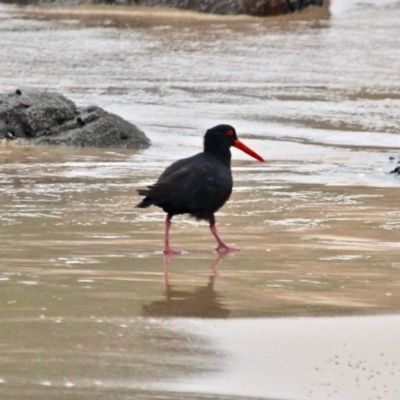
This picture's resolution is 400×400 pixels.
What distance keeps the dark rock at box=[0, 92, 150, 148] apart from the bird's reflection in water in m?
6.05

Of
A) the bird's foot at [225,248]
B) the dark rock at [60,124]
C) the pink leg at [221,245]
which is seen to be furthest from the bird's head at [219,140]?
the dark rock at [60,124]

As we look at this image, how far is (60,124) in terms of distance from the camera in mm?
11875

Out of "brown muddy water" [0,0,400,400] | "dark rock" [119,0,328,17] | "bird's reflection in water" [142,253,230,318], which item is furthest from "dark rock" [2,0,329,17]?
"bird's reflection in water" [142,253,230,318]

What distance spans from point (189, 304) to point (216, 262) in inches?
35.6

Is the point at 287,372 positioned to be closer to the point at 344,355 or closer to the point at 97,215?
the point at 344,355

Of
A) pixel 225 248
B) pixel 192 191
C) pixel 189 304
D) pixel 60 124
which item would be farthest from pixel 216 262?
pixel 60 124

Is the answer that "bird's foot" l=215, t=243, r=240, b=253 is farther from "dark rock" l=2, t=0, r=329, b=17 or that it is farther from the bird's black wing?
"dark rock" l=2, t=0, r=329, b=17

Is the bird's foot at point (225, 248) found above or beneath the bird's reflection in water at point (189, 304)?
beneath

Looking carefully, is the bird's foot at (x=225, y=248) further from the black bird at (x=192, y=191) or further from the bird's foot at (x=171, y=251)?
the bird's foot at (x=171, y=251)

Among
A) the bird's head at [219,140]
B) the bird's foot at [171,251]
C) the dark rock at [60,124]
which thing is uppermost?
the bird's head at [219,140]

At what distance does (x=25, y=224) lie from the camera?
6.98m

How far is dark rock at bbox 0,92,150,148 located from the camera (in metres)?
11.5

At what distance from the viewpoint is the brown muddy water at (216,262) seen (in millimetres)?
4188

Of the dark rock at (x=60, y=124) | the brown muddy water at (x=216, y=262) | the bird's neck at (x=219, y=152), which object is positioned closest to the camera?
the brown muddy water at (x=216, y=262)
